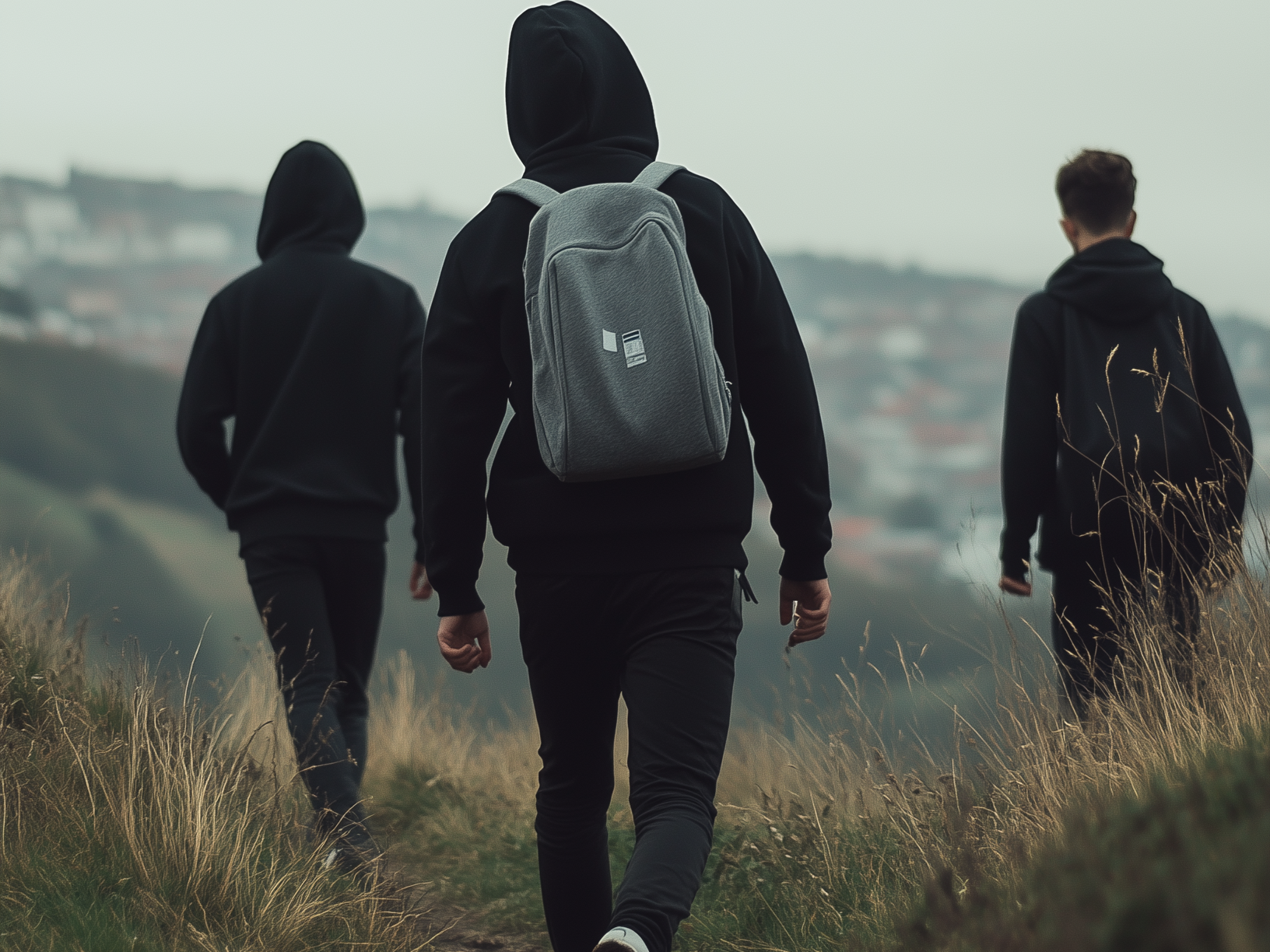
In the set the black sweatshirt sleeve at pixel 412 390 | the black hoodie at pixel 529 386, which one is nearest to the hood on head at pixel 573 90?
the black hoodie at pixel 529 386

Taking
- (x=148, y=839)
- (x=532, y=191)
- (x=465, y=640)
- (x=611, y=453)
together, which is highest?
(x=532, y=191)

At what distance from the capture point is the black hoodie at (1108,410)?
3402mm

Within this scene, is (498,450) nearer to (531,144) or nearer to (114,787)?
(531,144)

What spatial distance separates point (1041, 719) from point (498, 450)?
5.14 ft

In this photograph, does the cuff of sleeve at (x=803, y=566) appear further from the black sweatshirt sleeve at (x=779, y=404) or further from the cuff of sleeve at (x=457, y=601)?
the cuff of sleeve at (x=457, y=601)

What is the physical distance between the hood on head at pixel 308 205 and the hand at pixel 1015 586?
7.72ft

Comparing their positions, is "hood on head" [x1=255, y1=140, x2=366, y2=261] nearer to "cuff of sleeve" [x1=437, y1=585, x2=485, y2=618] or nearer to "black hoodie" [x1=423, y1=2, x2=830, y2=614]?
"black hoodie" [x1=423, y1=2, x2=830, y2=614]

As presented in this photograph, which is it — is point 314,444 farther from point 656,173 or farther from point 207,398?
point 656,173

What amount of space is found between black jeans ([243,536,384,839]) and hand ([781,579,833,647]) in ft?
4.98

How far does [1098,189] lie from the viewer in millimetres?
3609

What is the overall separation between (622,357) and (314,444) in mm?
1853

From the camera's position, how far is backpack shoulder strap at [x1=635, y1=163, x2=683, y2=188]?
2332mm

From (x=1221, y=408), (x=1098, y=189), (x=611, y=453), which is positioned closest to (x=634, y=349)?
(x=611, y=453)

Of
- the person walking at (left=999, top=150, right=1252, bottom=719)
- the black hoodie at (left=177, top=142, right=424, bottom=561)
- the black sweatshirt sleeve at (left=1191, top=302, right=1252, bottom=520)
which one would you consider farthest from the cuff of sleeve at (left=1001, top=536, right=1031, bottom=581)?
the black hoodie at (left=177, top=142, right=424, bottom=561)
